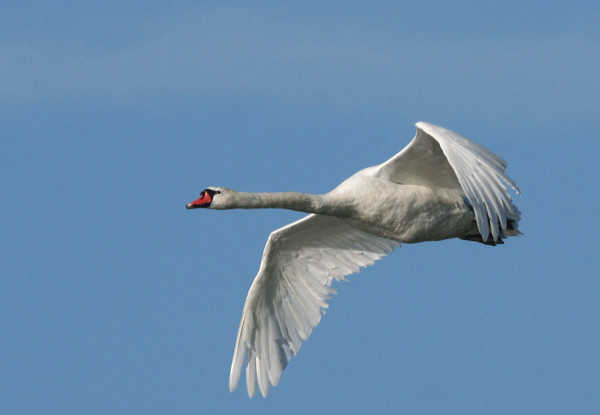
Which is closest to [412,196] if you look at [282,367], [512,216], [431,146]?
[431,146]

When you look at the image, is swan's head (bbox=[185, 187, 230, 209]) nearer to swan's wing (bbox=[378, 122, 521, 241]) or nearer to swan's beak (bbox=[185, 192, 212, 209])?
swan's beak (bbox=[185, 192, 212, 209])

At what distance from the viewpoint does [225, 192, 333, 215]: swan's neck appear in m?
16.5

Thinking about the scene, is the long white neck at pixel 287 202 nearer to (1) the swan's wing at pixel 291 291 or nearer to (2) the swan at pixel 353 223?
(2) the swan at pixel 353 223

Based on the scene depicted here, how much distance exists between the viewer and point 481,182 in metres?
15.0

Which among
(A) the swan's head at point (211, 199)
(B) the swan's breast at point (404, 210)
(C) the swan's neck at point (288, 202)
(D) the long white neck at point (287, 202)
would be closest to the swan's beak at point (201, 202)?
(A) the swan's head at point (211, 199)

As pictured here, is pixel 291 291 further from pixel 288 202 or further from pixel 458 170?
pixel 458 170

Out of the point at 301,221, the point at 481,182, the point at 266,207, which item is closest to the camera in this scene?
the point at 481,182

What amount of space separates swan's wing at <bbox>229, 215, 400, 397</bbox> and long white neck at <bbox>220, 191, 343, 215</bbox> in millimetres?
1591

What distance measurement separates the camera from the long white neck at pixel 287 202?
16391mm

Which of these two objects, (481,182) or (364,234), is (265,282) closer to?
(364,234)

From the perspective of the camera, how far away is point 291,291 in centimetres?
1875

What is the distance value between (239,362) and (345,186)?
140 inches

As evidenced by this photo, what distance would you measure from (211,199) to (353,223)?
202cm

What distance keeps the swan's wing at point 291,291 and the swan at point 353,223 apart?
0.01 m
